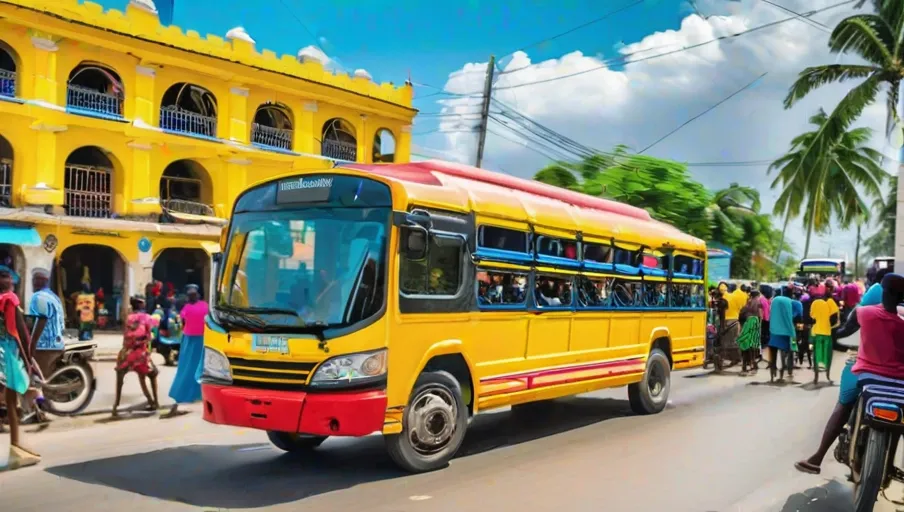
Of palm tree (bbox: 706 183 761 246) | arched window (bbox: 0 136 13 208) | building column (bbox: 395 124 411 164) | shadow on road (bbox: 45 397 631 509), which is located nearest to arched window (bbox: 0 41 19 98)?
arched window (bbox: 0 136 13 208)

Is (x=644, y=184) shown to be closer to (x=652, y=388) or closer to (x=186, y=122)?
(x=186, y=122)

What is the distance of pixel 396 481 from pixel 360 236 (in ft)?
6.81

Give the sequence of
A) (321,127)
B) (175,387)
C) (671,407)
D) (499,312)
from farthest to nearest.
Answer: (321,127)
(671,407)
(175,387)
(499,312)

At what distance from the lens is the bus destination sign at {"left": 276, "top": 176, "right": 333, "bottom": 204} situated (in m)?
6.50

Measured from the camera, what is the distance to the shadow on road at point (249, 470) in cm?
588

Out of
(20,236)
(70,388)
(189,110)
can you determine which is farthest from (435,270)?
(189,110)

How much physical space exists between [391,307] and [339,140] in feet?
73.3

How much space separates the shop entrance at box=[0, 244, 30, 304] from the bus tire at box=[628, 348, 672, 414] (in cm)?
1714


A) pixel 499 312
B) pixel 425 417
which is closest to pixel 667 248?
pixel 499 312

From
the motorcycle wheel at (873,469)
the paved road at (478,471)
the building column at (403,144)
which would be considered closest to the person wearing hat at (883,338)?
the motorcycle wheel at (873,469)

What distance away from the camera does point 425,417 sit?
6562mm

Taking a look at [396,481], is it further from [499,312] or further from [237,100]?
[237,100]

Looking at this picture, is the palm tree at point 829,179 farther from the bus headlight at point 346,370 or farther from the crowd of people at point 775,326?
the bus headlight at point 346,370

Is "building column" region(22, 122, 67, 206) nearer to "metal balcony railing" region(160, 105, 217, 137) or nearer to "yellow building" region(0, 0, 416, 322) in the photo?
"yellow building" region(0, 0, 416, 322)
